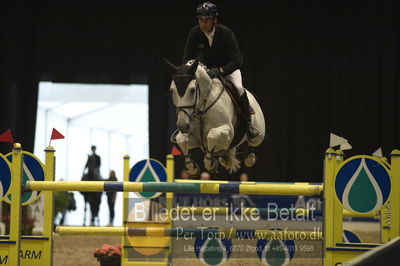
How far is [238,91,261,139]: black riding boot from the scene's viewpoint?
4.20 meters

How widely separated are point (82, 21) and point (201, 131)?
8.44 m

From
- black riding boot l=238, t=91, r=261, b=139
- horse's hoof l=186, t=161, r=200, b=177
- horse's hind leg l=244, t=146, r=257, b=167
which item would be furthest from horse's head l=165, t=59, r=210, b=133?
horse's hind leg l=244, t=146, r=257, b=167

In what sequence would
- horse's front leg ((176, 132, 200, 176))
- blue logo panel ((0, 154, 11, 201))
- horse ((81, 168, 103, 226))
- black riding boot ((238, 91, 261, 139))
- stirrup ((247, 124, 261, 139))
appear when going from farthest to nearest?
horse ((81, 168, 103, 226)) → stirrup ((247, 124, 261, 139)) → black riding boot ((238, 91, 261, 139)) → horse's front leg ((176, 132, 200, 176)) → blue logo panel ((0, 154, 11, 201))

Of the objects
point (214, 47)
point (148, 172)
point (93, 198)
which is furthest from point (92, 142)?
point (214, 47)

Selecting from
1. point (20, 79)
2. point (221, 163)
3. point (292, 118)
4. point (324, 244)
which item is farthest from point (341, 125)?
point (324, 244)

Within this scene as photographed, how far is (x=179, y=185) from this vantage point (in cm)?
329

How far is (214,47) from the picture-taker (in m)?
4.09

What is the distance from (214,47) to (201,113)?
513mm

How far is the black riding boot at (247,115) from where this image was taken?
4.20 metres

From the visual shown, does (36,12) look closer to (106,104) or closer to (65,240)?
Answer: (106,104)

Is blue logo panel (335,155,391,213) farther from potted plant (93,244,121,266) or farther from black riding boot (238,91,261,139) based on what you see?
potted plant (93,244,121,266)

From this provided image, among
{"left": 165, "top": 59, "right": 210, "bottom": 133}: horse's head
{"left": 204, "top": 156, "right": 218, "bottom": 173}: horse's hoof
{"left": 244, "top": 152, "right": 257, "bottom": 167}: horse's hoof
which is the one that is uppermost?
{"left": 165, "top": 59, "right": 210, "bottom": 133}: horse's head

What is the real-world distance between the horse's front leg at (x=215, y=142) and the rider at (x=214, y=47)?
406mm

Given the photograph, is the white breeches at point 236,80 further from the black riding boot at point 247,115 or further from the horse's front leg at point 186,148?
the horse's front leg at point 186,148
